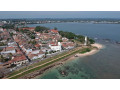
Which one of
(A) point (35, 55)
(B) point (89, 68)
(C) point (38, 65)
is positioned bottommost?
(B) point (89, 68)

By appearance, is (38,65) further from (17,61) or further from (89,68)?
(89,68)

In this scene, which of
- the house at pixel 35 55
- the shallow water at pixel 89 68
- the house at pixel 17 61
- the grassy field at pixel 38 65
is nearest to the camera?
the grassy field at pixel 38 65

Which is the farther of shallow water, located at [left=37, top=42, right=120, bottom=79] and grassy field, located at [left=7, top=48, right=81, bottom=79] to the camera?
shallow water, located at [left=37, top=42, right=120, bottom=79]

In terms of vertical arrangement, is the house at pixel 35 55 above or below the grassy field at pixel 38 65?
above

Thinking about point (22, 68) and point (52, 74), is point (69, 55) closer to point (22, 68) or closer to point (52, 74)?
point (52, 74)

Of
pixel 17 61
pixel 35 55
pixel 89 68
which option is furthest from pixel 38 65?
pixel 89 68

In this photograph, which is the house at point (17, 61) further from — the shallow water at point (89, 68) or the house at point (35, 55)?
the shallow water at point (89, 68)

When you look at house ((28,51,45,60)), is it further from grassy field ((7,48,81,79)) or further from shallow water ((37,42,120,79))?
shallow water ((37,42,120,79))

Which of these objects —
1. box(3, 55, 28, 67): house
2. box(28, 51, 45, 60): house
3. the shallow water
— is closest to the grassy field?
the shallow water

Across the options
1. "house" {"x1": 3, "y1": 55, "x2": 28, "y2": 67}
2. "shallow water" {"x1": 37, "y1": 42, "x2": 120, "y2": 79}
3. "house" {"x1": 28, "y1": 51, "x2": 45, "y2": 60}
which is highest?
"house" {"x1": 28, "y1": 51, "x2": 45, "y2": 60}

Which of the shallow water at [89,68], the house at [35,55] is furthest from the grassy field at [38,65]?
the house at [35,55]

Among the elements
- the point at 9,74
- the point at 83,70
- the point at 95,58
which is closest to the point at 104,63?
the point at 95,58
